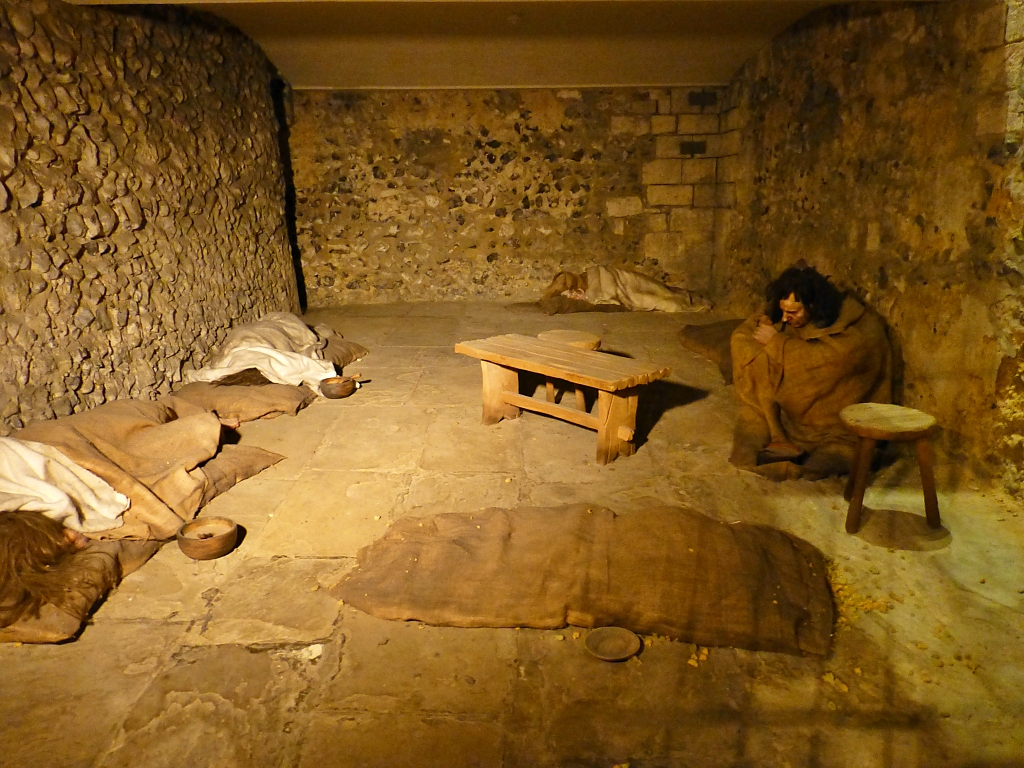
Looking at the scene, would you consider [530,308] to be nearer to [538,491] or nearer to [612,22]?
[612,22]

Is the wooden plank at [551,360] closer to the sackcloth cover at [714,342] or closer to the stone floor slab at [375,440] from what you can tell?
the stone floor slab at [375,440]

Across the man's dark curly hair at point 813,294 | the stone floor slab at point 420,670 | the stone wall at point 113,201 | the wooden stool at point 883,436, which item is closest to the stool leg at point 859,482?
the wooden stool at point 883,436

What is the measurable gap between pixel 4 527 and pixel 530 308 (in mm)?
5532

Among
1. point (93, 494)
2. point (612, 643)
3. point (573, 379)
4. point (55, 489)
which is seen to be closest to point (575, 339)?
point (573, 379)

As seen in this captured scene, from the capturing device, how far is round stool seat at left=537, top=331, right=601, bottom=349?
433 cm

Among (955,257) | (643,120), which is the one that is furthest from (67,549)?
(643,120)

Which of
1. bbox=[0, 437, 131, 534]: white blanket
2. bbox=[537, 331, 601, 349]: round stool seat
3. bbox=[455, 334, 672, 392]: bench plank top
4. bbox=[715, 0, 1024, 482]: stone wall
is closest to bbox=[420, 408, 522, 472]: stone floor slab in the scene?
bbox=[455, 334, 672, 392]: bench plank top

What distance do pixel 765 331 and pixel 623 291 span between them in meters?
3.79

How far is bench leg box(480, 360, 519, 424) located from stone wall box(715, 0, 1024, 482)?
220 centimetres

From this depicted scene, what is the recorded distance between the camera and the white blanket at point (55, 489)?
2783 millimetres

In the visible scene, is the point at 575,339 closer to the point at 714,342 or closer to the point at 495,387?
the point at 495,387

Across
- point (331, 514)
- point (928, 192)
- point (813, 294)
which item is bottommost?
point (331, 514)

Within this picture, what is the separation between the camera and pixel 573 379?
3.45 m

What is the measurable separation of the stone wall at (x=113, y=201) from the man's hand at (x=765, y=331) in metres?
3.73
